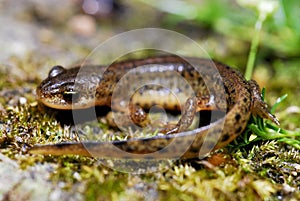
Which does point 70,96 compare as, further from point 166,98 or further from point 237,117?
point 237,117

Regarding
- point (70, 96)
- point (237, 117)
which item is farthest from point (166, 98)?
point (237, 117)

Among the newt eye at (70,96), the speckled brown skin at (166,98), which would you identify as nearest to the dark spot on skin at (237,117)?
the speckled brown skin at (166,98)

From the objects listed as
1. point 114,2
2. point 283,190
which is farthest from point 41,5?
point 283,190

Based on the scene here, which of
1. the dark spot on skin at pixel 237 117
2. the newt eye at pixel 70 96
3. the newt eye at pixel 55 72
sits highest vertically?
the newt eye at pixel 55 72

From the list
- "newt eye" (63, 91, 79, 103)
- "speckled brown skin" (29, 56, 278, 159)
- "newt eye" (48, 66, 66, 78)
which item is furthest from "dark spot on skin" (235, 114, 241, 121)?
"newt eye" (48, 66, 66, 78)

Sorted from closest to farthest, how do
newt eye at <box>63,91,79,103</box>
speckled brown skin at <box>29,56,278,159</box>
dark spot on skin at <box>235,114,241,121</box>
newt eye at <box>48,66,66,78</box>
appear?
speckled brown skin at <box>29,56,278,159</box> < dark spot on skin at <box>235,114,241,121</box> < newt eye at <box>63,91,79,103</box> < newt eye at <box>48,66,66,78</box>

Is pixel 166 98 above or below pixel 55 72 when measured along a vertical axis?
below

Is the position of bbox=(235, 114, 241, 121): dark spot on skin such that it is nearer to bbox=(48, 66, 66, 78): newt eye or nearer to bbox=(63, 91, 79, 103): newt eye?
bbox=(63, 91, 79, 103): newt eye

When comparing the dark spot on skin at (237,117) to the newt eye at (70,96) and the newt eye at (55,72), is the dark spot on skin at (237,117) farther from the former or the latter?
the newt eye at (55,72)
